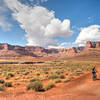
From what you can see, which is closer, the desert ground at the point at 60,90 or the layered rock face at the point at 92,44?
the desert ground at the point at 60,90

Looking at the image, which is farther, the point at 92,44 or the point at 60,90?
the point at 92,44

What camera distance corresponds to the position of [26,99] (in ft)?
21.6

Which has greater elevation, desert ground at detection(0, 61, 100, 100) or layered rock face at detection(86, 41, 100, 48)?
layered rock face at detection(86, 41, 100, 48)

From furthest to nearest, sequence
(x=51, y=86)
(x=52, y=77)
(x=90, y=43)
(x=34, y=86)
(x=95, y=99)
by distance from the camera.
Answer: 1. (x=90, y=43)
2. (x=52, y=77)
3. (x=51, y=86)
4. (x=34, y=86)
5. (x=95, y=99)

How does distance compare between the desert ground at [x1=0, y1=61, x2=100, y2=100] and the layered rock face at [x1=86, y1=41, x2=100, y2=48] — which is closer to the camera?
the desert ground at [x1=0, y1=61, x2=100, y2=100]

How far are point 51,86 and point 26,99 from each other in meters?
4.27

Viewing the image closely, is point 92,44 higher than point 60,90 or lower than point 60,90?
higher

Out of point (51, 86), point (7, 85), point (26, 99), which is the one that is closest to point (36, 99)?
point (26, 99)

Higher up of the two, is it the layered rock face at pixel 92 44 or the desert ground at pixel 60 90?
the layered rock face at pixel 92 44

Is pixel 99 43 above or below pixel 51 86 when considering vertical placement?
above

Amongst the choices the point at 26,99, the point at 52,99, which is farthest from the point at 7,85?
the point at 52,99

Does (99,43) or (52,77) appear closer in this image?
(52,77)

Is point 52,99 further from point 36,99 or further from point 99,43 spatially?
point 99,43

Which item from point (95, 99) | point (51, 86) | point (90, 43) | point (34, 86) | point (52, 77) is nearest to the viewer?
point (95, 99)
